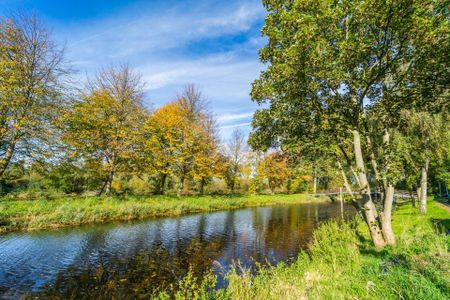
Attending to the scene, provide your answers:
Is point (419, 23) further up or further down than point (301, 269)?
further up

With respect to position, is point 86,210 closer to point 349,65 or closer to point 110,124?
point 110,124

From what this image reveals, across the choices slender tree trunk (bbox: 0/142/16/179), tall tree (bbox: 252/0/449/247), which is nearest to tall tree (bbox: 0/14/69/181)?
slender tree trunk (bbox: 0/142/16/179)

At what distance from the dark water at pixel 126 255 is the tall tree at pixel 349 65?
6.66 meters

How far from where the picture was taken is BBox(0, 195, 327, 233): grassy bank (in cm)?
1791

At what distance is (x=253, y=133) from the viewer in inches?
560

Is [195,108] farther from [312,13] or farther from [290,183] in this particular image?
[290,183]

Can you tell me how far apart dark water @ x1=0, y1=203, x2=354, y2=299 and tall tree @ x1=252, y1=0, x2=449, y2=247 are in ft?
21.8

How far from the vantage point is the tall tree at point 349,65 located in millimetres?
8289

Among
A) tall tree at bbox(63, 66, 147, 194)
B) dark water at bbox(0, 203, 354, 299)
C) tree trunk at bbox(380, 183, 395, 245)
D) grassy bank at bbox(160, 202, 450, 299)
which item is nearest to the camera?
grassy bank at bbox(160, 202, 450, 299)

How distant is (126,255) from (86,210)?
10394 mm

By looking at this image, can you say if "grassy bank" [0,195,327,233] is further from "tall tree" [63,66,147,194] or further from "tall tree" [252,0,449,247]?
"tall tree" [252,0,449,247]

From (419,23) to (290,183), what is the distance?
200 feet

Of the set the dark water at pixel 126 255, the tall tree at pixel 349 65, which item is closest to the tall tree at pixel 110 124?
the dark water at pixel 126 255

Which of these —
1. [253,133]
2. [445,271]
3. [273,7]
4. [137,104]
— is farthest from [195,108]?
[445,271]
